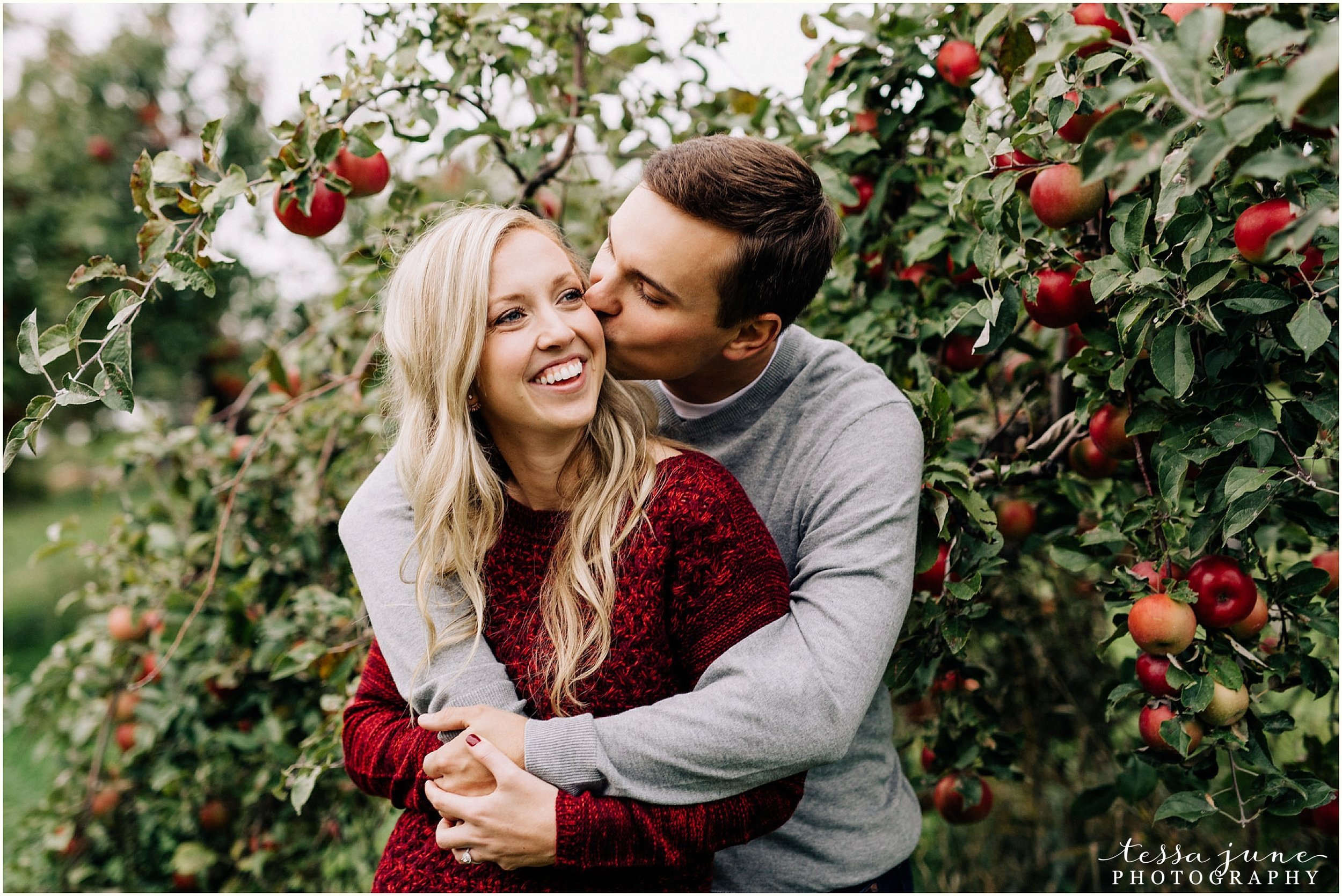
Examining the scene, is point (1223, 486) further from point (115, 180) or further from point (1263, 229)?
point (115, 180)

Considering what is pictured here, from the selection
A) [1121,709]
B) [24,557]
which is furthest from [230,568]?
[24,557]

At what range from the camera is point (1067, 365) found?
1.35 meters

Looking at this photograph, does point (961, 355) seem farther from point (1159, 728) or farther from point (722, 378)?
point (1159, 728)

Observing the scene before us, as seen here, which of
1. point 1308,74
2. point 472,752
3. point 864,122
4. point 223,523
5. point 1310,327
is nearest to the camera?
point 1308,74

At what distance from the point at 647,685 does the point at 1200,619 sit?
0.80 meters

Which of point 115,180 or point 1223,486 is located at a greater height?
point 1223,486

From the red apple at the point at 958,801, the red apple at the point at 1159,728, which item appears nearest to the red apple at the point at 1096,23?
the red apple at the point at 1159,728

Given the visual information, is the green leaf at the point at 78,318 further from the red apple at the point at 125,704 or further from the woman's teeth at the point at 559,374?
the red apple at the point at 125,704

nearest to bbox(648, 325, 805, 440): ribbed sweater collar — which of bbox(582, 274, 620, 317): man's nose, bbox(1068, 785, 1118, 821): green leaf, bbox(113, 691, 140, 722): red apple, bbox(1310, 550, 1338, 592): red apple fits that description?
bbox(582, 274, 620, 317): man's nose

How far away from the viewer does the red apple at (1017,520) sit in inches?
65.8

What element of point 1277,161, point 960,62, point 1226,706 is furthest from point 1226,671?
point 960,62

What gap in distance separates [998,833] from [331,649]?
6.31 ft

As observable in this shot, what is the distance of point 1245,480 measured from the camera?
110 centimetres

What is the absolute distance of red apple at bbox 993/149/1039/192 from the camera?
1.27 metres
